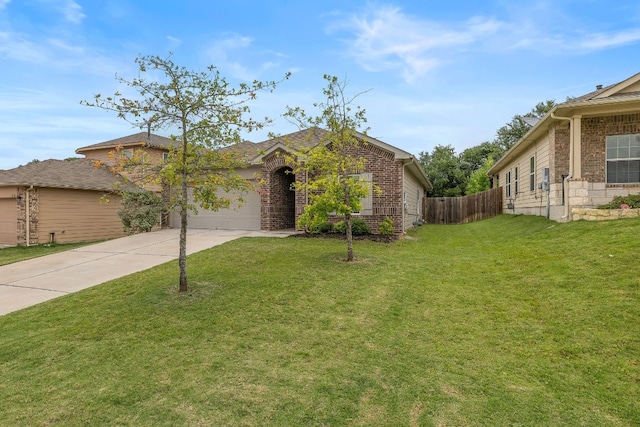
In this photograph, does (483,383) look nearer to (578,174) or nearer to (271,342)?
Result: (271,342)

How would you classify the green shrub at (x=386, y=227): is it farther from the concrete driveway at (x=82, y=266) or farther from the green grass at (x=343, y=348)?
the concrete driveway at (x=82, y=266)

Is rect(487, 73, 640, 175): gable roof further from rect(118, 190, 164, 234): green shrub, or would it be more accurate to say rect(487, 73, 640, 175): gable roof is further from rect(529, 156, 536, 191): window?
rect(118, 190, 164, 234): green shrub

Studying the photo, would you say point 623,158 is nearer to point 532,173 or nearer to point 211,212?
point 532,173

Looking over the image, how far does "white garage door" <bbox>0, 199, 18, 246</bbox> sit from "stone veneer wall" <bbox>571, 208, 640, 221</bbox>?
20229mm

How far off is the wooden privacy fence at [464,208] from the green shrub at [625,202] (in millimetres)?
11191

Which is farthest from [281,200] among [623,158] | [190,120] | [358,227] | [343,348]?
[623,158]

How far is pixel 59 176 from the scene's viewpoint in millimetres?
16312

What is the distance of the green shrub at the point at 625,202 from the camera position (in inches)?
389

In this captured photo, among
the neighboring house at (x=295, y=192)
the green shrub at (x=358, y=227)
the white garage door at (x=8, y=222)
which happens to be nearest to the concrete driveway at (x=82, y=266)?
the neighboring house at (x=295, y=192)

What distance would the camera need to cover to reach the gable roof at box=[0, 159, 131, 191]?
1502cm

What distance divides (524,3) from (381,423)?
44.5 ft

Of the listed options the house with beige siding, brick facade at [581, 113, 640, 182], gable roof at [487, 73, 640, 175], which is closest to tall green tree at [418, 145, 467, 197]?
the house with beige siding

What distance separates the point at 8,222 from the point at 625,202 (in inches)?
863

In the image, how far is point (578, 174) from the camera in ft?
35.5
